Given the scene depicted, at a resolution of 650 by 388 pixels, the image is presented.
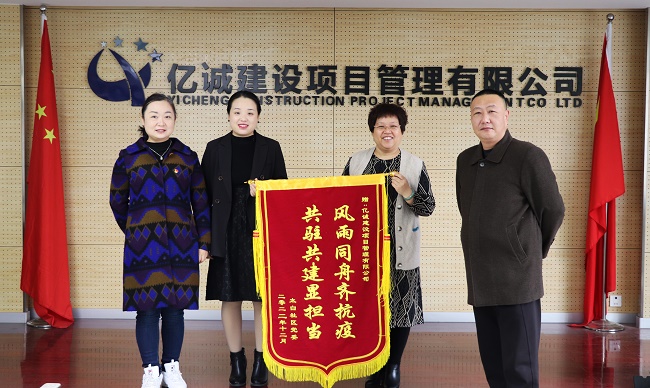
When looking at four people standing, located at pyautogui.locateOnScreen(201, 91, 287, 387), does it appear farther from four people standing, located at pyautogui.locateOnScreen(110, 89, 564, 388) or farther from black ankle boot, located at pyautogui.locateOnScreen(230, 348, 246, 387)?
black ankle boot, located at pyautogui.locateOnScreen(230, 348, 246, 387)

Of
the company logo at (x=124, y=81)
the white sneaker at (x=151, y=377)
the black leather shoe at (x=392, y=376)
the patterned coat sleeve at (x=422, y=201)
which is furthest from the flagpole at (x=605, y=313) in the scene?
the company logo at (x=124, y=81)

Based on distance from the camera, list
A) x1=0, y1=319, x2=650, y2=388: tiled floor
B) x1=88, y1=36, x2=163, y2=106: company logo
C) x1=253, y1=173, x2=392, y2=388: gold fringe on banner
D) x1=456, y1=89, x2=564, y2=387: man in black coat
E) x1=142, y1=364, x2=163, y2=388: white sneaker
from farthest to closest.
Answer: x1=88, y1=36, x2=163, y2=106: company logo
x1=0, y1=319, x2=650, y2=388: tiled floor
x1=142, y1=364, x2=163, y2=388: white sneaker
x1=253, y1=173, x2=392, y2=388: gold fringe on banner
x1=456, y1=89, x2=564, y2=387: man in black coat

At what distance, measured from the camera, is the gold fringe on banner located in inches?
136

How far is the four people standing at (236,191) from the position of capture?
11.8ft

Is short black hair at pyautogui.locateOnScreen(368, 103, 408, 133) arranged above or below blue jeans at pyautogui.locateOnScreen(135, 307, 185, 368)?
above

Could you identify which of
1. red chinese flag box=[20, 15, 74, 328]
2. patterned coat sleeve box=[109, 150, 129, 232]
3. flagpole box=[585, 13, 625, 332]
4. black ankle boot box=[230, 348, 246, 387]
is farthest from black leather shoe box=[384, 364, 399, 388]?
red chinese flag box=[20, 15, 74, 328]

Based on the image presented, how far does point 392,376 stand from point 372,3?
2.99 meters

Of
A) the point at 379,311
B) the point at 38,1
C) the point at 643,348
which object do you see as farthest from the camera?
the point at 38,1

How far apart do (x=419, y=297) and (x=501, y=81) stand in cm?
257

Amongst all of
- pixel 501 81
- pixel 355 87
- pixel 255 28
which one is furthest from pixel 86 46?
pixel 501 81

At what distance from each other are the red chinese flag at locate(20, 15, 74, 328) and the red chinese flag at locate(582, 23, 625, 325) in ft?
13.6

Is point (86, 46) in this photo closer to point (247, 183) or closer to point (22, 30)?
point (22, 30)

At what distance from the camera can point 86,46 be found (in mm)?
5562

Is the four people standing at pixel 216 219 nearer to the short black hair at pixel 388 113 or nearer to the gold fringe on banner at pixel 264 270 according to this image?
the short black hair at pixel 388 113
